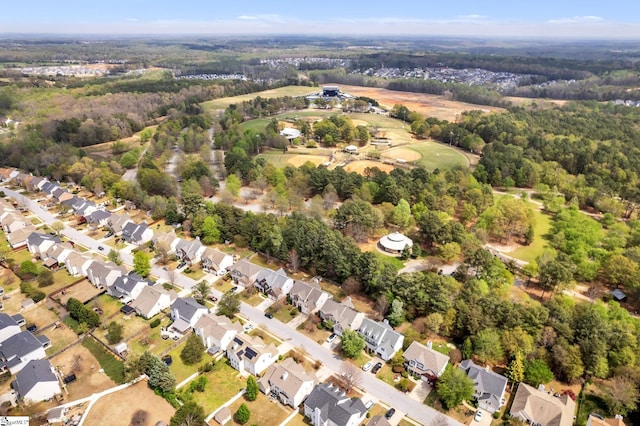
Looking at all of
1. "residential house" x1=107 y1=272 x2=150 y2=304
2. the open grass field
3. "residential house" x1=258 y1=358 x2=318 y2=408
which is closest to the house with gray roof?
"residential house" x1=258 y1=358 x2=318 y2=408

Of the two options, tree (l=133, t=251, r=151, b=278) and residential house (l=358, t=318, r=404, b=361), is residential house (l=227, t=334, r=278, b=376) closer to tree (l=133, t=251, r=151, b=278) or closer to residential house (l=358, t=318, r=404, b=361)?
residential house (l=358, t=318, r=404, b=361)

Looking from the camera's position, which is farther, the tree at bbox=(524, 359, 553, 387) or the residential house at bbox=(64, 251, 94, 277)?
the residential house at bbox=(64, 251, 94, 277)

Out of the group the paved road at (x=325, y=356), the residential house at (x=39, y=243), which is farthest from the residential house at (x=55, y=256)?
the paved road at (x=325, y=356)

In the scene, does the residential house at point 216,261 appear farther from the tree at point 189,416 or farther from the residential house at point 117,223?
the tree at point 189,416

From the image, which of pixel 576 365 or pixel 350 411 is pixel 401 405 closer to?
pixel 350 411

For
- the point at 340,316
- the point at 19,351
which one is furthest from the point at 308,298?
the point at 19,351

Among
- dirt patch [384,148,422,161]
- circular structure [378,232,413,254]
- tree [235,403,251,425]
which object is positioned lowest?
tree [235,403,251,425]

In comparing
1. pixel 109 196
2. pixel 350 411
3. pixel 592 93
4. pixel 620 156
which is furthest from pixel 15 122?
pixel 592 93
